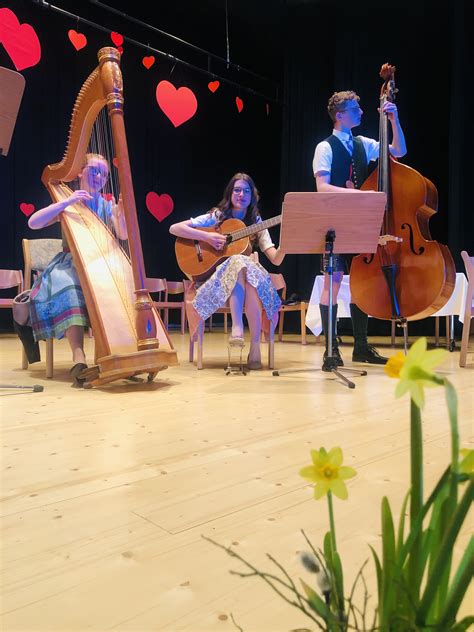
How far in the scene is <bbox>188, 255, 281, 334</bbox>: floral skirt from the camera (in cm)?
286

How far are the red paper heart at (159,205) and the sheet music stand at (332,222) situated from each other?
4.61 meters

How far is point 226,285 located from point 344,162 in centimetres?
94

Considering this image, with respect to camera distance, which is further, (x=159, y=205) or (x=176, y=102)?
(x=159, y=205)

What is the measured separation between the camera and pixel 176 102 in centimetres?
577

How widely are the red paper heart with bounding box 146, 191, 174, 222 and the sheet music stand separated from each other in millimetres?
4609

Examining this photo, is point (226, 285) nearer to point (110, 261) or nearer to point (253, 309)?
point (253, 309)

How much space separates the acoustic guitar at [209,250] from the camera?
2959 mm

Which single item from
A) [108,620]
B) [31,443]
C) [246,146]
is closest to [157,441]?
[31,443]

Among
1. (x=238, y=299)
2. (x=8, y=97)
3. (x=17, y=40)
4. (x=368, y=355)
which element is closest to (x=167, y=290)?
(x=17, y=40)

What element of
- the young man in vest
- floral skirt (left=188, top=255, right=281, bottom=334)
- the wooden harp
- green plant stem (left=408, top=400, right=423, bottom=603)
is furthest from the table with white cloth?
green plant stem (left=408, top=400, right=423, bottom=603)

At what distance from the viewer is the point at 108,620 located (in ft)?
2.13

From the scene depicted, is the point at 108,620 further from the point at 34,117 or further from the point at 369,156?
the point at 34,117

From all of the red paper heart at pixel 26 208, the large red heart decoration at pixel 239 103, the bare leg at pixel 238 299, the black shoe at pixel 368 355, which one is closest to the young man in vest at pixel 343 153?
the black shoe at pixel 368 355

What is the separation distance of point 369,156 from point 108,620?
112 inches
